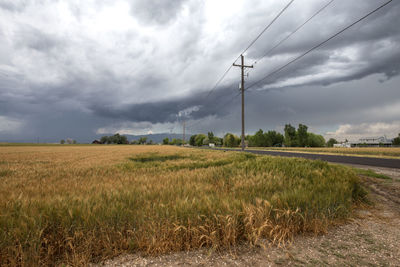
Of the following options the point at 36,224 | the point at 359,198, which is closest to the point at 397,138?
the point at 359,198

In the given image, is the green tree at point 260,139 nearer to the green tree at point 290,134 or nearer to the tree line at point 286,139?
the tree line at point 286,139

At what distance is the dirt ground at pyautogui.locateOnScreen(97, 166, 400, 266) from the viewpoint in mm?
2375

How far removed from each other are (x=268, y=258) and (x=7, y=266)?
3.14 meters

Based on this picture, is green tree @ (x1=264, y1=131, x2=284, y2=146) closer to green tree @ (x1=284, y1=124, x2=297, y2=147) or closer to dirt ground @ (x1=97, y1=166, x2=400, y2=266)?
green tree @ (x1=284, y1=124, x2=297, y2=147)

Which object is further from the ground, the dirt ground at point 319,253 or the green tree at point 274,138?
the green tree at point 274,138

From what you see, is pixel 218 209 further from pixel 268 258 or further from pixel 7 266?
pixel 7 266

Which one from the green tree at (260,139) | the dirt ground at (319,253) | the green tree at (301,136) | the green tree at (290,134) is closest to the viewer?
the dirt ground at (319,253)

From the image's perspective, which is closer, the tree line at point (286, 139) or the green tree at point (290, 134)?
the tree line at point (286, 139)

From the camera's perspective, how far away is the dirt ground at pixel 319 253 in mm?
2375

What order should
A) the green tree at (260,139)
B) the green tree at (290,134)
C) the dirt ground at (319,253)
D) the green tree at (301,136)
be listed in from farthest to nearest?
the green tree at (260,139), the green tree at (290,134), the green tree at (301,136), the dirt ground at (319,253)

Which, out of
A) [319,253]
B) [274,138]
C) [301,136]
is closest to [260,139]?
[274,138]

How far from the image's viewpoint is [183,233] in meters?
2.77

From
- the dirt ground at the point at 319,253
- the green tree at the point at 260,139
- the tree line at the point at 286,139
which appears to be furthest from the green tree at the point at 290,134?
the dirt ground at the point at 319,253

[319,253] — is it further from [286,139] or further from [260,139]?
[260,139]
